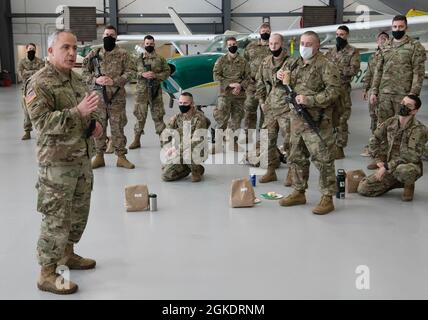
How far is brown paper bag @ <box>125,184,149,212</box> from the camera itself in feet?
15.7

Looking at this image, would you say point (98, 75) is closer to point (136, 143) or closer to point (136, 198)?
point (136, 198)

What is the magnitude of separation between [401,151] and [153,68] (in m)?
3.99

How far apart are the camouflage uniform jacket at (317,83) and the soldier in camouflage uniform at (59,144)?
218 centimetres

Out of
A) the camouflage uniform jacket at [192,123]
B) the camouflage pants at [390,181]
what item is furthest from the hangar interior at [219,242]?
the camouflage uniform jacket at [192,123]

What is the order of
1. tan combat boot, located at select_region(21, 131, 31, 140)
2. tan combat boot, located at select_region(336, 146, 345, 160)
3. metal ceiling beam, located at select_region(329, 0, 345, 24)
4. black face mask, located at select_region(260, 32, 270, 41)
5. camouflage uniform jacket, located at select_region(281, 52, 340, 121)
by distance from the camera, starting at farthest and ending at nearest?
metal ceiling beam, located at select_region(329, 0, 345, 24) → tan combat boot, located at select_region(21, 131, 31, 140) → black face mask, located at select_region(260, 32, 270, 41) → tan combat boot, located at select_region(336, 146, 345, 160) → camouflage uniform jacket, located at select_region(281, 52, 340, 121)

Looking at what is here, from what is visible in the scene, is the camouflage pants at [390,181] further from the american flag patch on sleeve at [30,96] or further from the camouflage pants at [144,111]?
the american flag patch on sleeve at [30,96]

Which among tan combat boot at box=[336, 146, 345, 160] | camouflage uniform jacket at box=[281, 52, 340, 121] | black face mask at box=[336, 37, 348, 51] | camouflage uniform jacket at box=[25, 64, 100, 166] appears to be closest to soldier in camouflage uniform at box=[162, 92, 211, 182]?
camouflage uniform jacket at box=[281, 52, 340, 121]

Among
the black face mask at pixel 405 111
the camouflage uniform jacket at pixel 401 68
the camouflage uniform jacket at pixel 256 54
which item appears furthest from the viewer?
the camouflage uniform jacket at pixel 256 54

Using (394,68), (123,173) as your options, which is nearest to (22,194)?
(123,173)

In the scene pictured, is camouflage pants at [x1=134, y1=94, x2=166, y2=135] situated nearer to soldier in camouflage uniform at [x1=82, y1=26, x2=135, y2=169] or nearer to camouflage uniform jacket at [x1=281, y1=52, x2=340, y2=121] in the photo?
soldier in camouflage uniform at [x1=82, y1=26, x2=135, y2=169]

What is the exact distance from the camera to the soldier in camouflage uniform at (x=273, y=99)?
18.3 ft

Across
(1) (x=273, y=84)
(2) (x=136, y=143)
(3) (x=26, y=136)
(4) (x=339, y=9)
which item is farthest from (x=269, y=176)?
(4) (x=339, y=9)

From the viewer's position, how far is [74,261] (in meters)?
3.52
